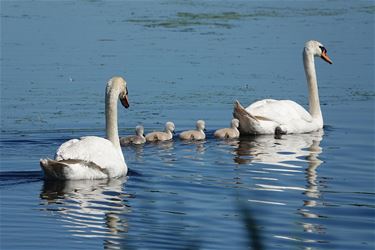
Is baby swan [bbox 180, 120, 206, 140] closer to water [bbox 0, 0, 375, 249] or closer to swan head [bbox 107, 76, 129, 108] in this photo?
water [bbox 0, 0, 375, 249]

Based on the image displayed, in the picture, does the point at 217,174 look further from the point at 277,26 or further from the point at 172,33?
the point at 277,26

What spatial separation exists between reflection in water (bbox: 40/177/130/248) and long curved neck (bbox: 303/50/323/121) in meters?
5.68

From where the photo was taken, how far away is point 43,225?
29.7 ft

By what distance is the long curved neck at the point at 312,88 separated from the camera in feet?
53.2

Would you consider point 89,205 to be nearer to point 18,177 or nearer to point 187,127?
point 18,177

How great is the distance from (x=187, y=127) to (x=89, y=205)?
5.34 m

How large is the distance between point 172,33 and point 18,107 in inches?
437

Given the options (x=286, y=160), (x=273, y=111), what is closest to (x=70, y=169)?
Answer: (x=286, y=160)

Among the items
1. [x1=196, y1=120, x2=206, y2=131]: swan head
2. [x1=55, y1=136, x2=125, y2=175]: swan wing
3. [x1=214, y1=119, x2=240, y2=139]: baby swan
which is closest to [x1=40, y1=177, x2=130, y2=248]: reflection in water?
[x1=55, y1=136, x2=125, y2=175]: swan wing

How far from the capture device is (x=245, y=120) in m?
15.0

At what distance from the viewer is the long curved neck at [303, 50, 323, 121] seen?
1620 centimetres

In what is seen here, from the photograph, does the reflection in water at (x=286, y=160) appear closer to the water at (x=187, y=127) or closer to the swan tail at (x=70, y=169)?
the water at (x=187, y=127)

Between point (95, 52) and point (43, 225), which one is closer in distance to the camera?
point (43, 225)

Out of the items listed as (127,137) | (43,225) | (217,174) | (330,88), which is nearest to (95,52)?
(330,88)
